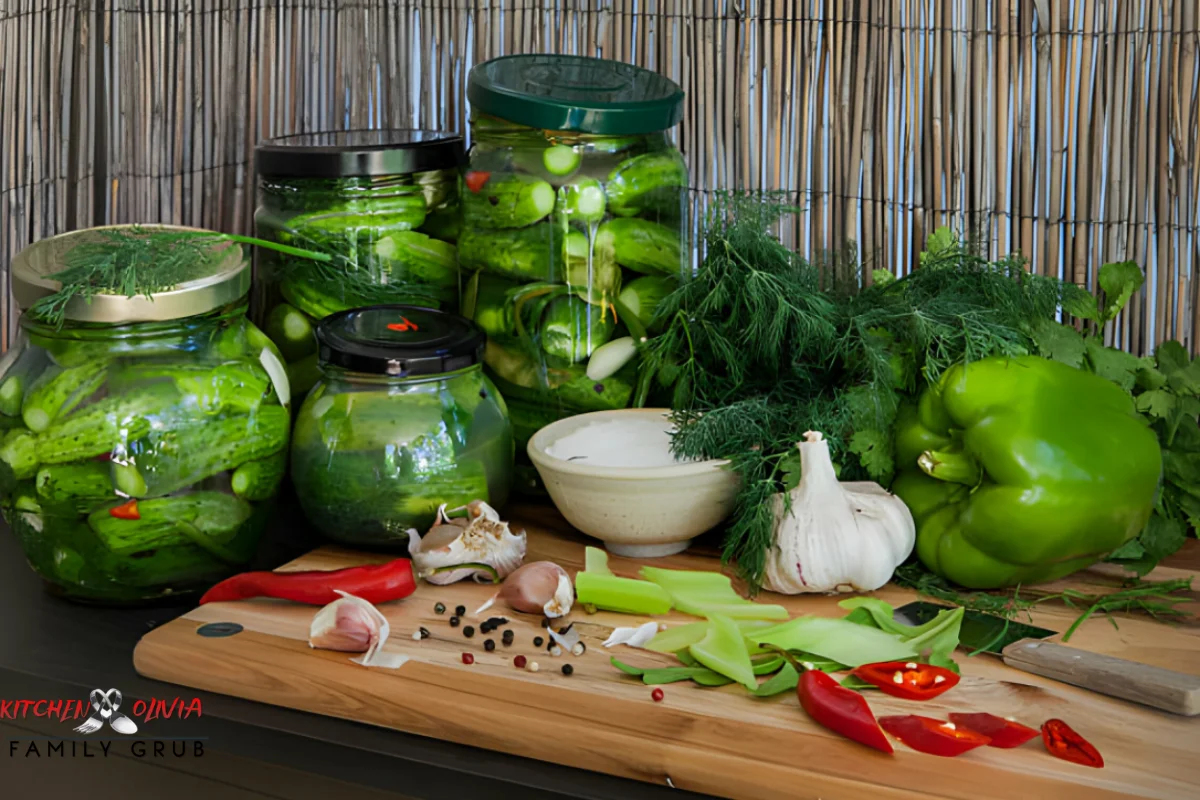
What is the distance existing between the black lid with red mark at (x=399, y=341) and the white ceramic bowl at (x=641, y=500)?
12 cm

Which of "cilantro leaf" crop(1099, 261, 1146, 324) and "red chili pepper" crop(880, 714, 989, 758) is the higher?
"cilantro leaf" crop(1099, 261, 1146, 324)

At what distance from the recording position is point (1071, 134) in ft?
4.21

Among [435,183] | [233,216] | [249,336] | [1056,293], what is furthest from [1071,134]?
[233,216]

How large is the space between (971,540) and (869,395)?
0.17 m

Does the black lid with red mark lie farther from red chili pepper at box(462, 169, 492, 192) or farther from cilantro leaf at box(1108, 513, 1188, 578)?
cilantro leaf at box(1108, 513, 1188, 578)

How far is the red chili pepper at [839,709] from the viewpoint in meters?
0.77

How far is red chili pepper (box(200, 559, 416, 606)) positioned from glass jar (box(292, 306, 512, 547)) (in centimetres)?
10

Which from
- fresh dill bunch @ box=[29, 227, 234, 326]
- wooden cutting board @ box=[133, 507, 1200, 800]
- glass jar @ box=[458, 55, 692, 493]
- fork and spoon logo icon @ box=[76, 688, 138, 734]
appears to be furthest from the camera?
glass jar @ box=[458, 55, 692, 493]

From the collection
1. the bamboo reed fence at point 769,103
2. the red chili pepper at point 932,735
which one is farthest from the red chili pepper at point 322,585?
the bamboo reed fence at point 769,103

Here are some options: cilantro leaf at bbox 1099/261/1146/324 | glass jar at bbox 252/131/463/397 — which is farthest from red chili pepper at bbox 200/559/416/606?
cilantro leaf at bbox 1099/261/1146/324

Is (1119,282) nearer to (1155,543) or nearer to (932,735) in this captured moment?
(1155,543)

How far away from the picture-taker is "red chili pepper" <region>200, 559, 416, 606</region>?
1018 millimetres

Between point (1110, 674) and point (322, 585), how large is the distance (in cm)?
65

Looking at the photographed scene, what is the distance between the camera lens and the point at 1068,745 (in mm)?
773
